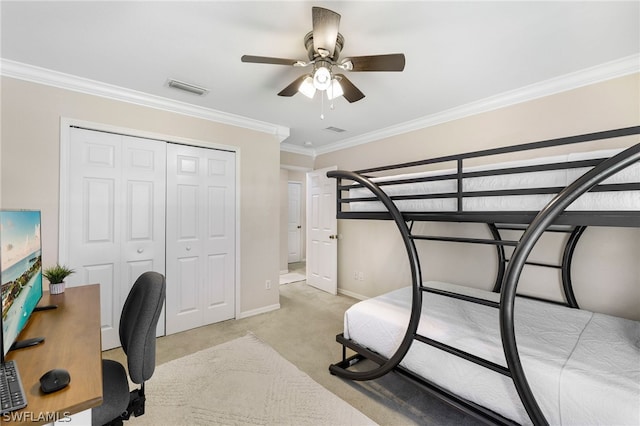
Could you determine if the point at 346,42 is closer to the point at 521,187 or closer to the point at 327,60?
the point at 327,60

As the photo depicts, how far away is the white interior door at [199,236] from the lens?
2.87 m

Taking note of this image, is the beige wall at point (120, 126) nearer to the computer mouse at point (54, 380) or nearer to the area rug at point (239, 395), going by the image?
the area rug at point (239, 395)

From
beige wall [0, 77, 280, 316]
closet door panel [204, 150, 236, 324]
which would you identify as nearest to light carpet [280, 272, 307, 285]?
beige wall [0, 77, 280, 316]

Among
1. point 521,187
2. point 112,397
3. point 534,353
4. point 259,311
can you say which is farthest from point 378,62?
point 259,311

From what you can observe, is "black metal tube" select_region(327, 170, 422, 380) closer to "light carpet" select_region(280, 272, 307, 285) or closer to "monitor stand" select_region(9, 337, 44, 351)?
Result: "monitor stand" select_region(9, 337, 44, 351)

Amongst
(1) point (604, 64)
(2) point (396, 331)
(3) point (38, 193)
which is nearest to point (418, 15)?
(1) point (604, 64)

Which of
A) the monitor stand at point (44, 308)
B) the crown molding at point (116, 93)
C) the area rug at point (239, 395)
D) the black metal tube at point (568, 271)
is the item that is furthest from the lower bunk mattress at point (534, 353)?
the crown molding at point (116, 93)

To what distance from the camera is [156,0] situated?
57.4 inches

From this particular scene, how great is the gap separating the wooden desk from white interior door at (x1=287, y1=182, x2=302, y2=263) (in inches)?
200

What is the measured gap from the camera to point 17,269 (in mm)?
1195

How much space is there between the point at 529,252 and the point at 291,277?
4.53 m

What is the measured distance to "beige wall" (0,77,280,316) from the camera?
6.93 feet

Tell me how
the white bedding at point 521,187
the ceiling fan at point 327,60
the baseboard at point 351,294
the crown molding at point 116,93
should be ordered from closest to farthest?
the white bedding at point 521,187 < the ceiling fan at point 327,60 < the crown molding at point 116,93 < the baseboard at point 351,294

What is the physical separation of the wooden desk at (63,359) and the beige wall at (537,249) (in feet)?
9.86
